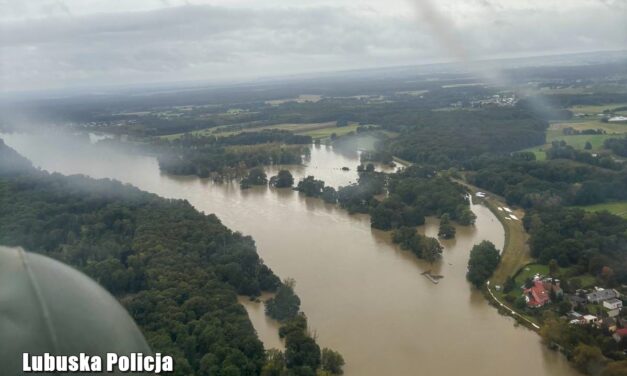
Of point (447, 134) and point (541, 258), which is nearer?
point (541, 258)

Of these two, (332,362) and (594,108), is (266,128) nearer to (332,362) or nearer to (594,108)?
(594,108)

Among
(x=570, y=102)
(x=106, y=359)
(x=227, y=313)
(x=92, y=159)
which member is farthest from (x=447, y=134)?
(x=106, y=359)

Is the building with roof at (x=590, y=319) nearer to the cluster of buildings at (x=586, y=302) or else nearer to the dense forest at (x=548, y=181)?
the cluster of buildings at (x=586, y=302)

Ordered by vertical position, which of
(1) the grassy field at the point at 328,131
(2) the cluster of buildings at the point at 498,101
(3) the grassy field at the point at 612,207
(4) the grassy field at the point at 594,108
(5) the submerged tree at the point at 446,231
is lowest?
(5) the submerged tree at the point at 446,231

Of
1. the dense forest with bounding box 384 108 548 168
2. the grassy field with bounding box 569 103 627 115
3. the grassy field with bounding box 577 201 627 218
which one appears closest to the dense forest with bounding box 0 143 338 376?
the grassy field with bounding box 577 201 627 218

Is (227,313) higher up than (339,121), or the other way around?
(339,121)

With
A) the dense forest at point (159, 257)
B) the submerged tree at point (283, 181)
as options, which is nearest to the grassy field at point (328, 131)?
the submerged tree at point (283, 181)

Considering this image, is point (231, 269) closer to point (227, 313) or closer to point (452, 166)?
point (227, 313)
